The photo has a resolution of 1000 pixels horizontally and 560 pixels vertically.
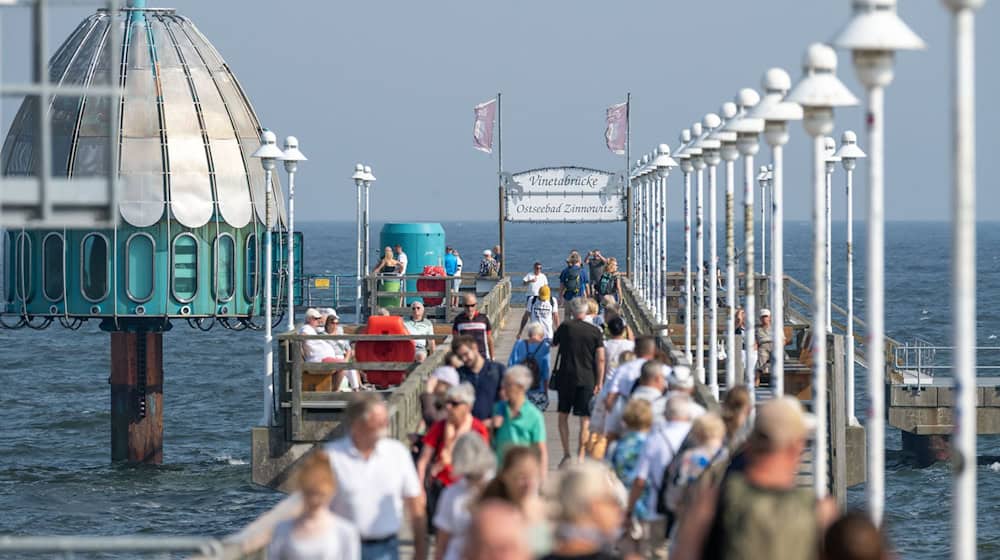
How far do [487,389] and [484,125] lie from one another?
113 feet

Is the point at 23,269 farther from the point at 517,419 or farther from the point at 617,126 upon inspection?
the point at 517,419

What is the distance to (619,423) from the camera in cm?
1315

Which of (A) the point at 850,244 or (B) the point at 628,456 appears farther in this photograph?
(A) the point at 850,244

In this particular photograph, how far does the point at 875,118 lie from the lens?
10625 mm

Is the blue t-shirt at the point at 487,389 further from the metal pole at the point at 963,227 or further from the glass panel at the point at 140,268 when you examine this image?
the glass panel at the point at 140,268

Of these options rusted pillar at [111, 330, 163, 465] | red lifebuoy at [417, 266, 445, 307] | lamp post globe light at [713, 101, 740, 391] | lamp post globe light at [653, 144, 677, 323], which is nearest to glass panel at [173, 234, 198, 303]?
rusted pillar at [111, 330, 163, 465]

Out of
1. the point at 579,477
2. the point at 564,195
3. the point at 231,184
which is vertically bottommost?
the point at 579,477

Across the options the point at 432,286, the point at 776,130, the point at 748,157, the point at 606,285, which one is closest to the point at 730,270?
the point at 748,157

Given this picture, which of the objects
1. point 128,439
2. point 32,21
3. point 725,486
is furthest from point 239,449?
point 725,486

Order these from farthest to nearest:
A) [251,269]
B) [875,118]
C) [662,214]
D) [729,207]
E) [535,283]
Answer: [251,269] < [662,214] < [535,283] < [729,207] < [875,118]

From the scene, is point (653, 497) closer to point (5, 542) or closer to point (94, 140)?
point (5, 542)

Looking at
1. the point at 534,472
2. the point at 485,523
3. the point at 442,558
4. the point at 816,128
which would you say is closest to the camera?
the point at 485,523

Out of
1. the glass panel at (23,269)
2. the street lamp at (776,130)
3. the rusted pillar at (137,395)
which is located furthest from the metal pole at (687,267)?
the glass panel at (23,269)

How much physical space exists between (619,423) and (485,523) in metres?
6.29
